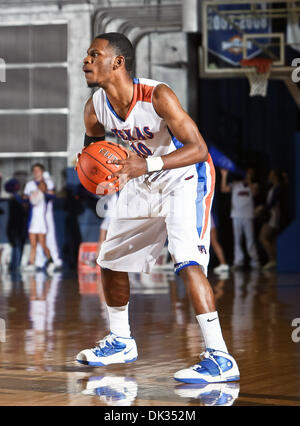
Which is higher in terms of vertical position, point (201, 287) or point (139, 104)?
point (139, 104)

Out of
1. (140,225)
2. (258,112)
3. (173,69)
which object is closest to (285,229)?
(258,112)

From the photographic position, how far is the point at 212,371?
13.9ft

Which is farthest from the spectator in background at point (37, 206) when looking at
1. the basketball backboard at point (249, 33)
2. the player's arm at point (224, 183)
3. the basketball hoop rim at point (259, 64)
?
the basketball hoop rim at point (259, 64)

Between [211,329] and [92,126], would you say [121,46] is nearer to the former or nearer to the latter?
[92,126]

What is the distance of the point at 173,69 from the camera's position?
15.7 meters

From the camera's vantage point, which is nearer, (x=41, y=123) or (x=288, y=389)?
(x=288, y=389)

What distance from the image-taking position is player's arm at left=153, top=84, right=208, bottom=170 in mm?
4199

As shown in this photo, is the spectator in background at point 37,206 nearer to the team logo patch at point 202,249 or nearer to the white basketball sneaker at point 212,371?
the team logo patch at point 202,249

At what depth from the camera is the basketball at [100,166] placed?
4.20m

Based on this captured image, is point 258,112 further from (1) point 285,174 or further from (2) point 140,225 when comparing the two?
(2) point 140,225

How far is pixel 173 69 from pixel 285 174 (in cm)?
292

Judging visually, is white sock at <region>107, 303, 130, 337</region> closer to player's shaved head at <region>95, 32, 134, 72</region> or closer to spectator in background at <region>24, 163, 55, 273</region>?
player's shaved head at <region>95, 32, 134, 72</region>

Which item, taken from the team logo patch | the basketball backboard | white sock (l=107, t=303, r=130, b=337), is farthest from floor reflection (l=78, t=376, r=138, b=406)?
the basketball backboard
